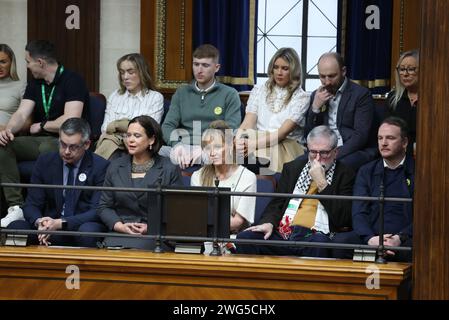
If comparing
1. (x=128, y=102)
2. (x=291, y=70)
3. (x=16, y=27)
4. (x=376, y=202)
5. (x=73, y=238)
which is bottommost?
(x=73, y=238)

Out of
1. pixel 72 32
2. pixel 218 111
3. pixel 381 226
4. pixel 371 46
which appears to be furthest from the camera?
pixel 72 32

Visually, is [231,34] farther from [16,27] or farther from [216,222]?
[216,222]

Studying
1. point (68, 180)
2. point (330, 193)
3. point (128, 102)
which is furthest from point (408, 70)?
point (68, 180)

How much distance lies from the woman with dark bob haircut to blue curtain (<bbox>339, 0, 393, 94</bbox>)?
312cm

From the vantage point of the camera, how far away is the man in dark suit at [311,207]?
8625 millimetres

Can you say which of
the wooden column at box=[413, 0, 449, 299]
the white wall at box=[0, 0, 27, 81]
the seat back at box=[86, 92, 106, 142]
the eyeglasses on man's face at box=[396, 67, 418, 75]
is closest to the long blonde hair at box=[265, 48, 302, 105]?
the eyeglasses on man's face at box=[396, 67, 418, 75]

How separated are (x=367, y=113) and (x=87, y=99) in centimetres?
237

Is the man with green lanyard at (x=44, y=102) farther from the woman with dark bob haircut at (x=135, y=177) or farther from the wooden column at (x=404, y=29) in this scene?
the wooden column at (x=404, y=29)

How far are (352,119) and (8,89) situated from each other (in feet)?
9.64

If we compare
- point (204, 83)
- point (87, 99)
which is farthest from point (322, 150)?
point (87, 99)

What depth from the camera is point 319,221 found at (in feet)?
28.6

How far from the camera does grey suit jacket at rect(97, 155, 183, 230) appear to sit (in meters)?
8.92

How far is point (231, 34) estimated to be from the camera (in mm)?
11953

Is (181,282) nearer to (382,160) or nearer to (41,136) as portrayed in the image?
(382,160)
